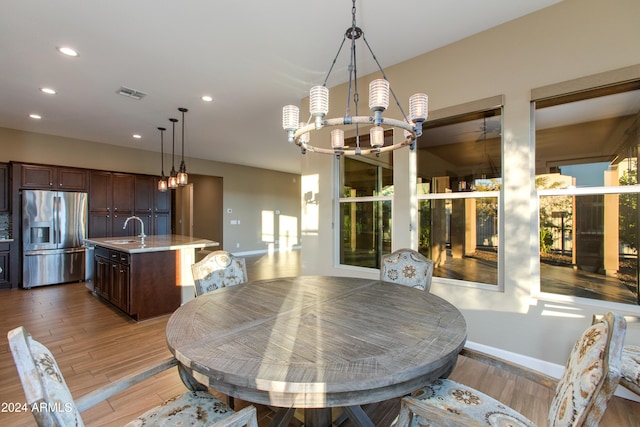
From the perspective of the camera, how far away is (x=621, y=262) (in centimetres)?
237

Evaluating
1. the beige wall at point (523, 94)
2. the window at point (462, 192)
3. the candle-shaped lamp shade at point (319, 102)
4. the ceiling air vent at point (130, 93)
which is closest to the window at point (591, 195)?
the beige wall at point (523, 94)

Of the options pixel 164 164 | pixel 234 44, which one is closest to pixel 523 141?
pixel 234 44

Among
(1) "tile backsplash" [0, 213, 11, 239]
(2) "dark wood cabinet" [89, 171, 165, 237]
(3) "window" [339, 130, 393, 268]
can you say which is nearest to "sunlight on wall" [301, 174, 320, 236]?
(3) "window" [339, 130, 393, 268]

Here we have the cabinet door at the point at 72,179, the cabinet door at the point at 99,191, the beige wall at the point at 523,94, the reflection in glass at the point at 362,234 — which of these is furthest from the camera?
the cabinet door at the point at 99,191

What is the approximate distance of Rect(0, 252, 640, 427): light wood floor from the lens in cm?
182

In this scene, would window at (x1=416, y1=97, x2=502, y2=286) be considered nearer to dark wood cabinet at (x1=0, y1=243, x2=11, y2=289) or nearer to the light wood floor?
the light wood floor

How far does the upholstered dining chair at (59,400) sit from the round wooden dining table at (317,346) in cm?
17

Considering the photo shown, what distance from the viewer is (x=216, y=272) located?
88.6 inches

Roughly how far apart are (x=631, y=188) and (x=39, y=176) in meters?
7.72

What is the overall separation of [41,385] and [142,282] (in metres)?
3.00

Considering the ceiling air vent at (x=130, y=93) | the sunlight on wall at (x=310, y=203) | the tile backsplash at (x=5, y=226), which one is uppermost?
the ceiling air vent at (x=130, y=93)

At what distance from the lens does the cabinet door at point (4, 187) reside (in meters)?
4.83

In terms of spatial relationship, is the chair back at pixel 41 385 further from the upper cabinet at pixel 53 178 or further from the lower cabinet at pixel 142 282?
the upper cabinet at pixel 53 178

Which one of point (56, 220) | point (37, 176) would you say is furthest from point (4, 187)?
point (56, 220)
